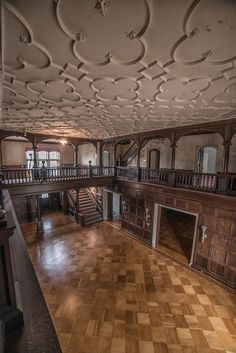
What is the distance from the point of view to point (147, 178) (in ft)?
24.3

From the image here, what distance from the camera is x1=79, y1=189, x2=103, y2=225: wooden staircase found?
10025 mm

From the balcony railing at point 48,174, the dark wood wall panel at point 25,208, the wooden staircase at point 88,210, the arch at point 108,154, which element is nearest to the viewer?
the balcony railing at point 48,174

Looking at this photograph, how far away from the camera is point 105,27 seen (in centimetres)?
149

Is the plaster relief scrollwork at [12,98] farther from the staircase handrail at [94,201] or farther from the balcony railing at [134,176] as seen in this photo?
the staircase handrail at [94,201]

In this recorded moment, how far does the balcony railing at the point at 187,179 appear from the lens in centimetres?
502

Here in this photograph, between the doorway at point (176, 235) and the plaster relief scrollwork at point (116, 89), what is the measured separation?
452 centimetres

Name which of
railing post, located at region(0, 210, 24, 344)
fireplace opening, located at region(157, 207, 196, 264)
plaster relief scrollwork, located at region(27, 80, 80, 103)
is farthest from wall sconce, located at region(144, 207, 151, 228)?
railing post, located at region(0, 210, 24, 344)

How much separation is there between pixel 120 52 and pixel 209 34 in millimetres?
852

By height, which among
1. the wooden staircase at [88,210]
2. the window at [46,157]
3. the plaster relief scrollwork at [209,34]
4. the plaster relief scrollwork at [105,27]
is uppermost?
the plaster relief scrollwork at [209,34]

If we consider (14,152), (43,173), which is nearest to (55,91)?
(43,173)

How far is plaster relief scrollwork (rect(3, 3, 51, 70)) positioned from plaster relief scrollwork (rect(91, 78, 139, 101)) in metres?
0.84

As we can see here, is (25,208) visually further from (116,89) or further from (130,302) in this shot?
(116,89)

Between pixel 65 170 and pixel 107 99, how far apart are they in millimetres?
4924

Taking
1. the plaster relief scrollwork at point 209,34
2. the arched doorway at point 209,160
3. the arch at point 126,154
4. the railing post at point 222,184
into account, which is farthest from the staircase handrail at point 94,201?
the plaster relief scrollwork at point 209,34
